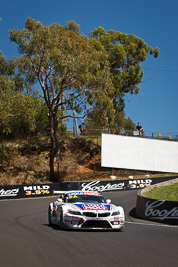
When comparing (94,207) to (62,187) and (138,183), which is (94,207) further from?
(138,183)

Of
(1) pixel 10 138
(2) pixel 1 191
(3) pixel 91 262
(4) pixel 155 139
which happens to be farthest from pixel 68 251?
(1) pixel 10 138

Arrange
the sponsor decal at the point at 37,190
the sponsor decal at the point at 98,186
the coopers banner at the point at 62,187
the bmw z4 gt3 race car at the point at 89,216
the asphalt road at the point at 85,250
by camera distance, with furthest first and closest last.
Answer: the sponsor decal at the point at 98,186 → the sponsor decal at the point at 37,190 → the coopers banner at the point at 62,187 → the bmw z4 gt3 race car at the point at 89,216 → the asphalt road at the point at 85,250

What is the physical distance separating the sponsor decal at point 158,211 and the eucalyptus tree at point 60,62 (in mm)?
21822

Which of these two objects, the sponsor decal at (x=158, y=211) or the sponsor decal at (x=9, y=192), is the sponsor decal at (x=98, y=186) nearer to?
the sponsor decal at (x=9, y=192)

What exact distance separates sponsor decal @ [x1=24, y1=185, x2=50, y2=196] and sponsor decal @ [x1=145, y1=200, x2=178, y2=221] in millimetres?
16505

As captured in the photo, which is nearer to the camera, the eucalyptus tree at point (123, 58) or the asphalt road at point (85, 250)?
the asphalt road at point (85, 250)

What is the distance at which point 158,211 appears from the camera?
1527cm

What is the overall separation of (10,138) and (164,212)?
1416 inches

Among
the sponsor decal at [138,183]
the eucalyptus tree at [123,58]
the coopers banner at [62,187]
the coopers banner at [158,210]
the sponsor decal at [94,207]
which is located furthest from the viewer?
the eucalyptus tree at [123,58]

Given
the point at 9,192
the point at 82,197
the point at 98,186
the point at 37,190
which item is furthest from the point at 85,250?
the point at 98,186

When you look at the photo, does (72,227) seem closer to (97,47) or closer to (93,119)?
(93,119)

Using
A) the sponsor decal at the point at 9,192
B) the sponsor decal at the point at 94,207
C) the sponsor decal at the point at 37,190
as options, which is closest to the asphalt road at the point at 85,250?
the sponsor decal at the point at 94,207

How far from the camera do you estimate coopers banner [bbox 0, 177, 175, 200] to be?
30422 millimetres

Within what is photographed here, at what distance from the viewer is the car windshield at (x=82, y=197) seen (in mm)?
11922
